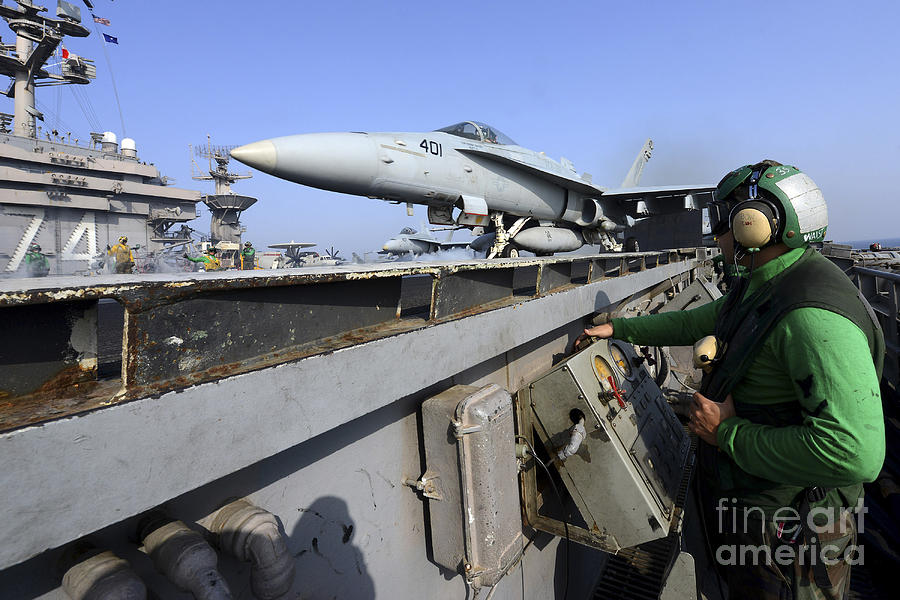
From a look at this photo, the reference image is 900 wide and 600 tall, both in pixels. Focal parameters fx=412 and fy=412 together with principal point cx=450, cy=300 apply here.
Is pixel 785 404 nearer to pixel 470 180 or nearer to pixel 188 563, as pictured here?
pixel 188 563

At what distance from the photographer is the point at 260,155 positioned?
5289 millimetres

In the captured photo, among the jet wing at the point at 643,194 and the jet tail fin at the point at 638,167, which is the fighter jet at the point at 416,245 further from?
the jet wing at the point at 643,194

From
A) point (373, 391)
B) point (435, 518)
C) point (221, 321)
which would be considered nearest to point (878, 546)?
point (435, 518)

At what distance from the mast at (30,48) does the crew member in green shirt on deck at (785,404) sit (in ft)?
116

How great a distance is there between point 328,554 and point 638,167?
2160 cm

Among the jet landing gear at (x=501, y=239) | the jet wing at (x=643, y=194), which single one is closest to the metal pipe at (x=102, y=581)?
the jet landing gear at (x=501, y=239)

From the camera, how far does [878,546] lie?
13.8ft

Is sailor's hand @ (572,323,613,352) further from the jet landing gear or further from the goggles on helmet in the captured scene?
the jet landing gear

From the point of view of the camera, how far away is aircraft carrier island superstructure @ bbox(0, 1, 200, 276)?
22.0 m

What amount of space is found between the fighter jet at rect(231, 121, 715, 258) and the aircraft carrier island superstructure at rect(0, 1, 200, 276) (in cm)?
2317

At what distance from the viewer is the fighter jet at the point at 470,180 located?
225 inches

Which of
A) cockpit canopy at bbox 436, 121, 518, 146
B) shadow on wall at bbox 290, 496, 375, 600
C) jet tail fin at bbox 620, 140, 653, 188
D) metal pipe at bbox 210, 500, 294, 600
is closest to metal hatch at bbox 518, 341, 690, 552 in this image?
shadow on wall at bbox 290, 496, 375, 600

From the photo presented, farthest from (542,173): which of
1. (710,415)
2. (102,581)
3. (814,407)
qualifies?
(102,581)

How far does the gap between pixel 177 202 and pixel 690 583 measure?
115 feet
